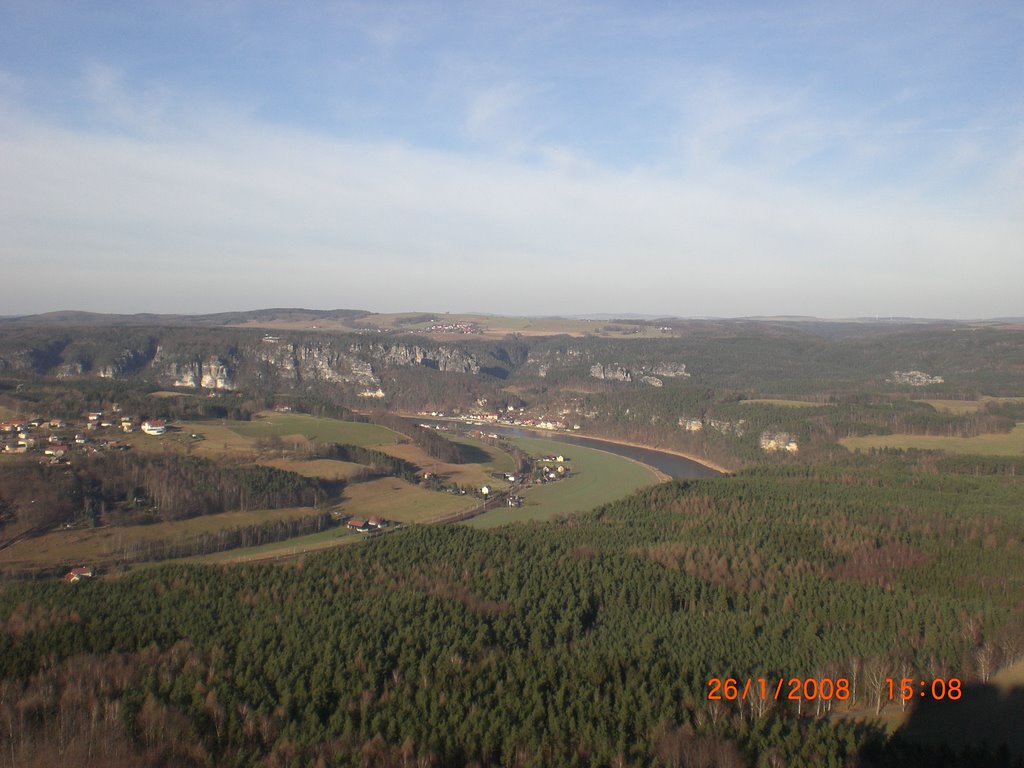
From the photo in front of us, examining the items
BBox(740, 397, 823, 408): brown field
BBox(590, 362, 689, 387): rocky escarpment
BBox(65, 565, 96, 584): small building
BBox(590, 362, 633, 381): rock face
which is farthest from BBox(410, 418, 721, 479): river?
BBox(65, 565, 96, 584): small building

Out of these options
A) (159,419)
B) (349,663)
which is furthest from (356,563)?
(159,419)

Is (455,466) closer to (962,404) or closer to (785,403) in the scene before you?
(785,403)

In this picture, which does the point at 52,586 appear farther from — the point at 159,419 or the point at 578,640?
the point at 159,419

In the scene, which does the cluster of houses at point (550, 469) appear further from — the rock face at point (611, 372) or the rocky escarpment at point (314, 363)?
the rock face at point (611, 372)

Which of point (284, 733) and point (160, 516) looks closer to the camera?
point (284, 733)

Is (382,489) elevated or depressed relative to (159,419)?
depressed

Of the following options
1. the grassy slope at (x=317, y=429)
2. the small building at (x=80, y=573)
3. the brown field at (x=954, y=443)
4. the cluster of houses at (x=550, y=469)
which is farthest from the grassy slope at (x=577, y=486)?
the small building at (x=80, y=573)
